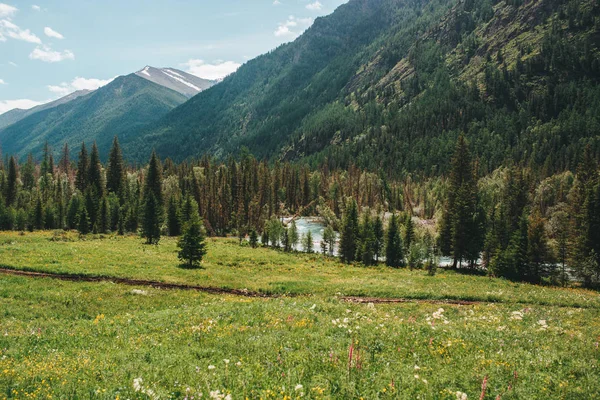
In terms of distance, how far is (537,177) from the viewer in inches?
5989

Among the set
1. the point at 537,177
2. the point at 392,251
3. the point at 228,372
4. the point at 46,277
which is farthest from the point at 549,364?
the point at 537,177

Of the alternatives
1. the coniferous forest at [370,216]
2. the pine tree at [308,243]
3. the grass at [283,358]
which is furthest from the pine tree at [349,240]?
the grass at [283,358]

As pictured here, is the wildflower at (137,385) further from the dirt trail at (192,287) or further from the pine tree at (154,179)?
the pine tree at (154,179)

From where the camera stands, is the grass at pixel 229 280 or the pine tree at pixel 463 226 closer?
the grass at pixel 229 280

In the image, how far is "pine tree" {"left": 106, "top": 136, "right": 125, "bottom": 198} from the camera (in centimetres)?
10381

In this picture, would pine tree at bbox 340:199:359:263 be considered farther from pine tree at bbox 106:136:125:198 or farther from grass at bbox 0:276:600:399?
pine tree at bbox 106:136:125:198

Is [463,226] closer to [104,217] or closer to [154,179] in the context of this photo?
[104,217]

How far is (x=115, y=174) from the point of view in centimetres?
10650

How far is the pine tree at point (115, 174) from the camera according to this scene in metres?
104

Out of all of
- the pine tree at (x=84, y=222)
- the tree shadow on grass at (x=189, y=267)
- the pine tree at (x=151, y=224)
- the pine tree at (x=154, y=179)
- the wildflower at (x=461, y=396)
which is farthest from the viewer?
the pine tree at (x=154, y=179)

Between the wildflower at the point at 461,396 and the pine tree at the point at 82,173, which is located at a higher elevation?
the pine tree at the point at 82,173

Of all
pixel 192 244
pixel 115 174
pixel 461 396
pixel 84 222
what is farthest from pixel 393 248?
pixel 115 174

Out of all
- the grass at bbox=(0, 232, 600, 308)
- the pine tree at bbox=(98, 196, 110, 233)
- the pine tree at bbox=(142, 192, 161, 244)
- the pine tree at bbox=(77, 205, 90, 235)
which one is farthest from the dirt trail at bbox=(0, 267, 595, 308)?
the pine tree at bbox=(98, 196, 110, 233)

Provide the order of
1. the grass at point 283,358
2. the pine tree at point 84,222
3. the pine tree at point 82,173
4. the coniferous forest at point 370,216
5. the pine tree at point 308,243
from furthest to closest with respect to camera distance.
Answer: the pine tree at point 82,173 < the pine tree at point 308,243 < the pine tree at point 84,222 < the coniferous forest at point 370,216 < the grass at point 283,358
